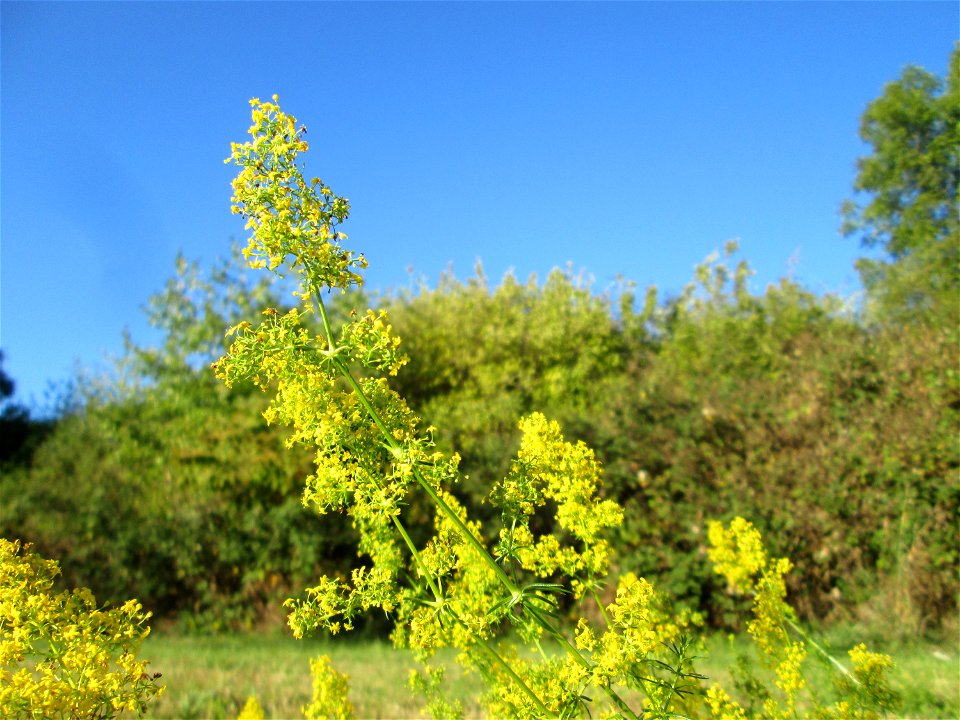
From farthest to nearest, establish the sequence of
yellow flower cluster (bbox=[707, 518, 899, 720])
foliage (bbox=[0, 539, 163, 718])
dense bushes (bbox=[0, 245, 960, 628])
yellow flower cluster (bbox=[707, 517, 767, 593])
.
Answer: dense bushes (bbox=[0, 245, 960, 628]) → yellow flower cluster (bbox=[707, 517, 767, 593]) → yellow flower cluster (bbox=[707, 518, 899, 720]) → foliage (bbox=[0, 539, 163, 718])

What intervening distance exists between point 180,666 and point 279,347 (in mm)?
7447

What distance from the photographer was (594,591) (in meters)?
3.00

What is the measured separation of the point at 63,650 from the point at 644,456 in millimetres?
10836

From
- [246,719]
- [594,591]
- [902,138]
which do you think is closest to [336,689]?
[246,719]

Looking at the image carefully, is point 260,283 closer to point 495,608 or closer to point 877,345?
point 877,345

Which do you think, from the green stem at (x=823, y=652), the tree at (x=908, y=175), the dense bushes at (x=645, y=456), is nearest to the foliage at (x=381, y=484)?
the green stem at (x=823, y=652)

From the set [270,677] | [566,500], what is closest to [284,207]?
[566,500]

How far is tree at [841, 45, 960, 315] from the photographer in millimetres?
20422

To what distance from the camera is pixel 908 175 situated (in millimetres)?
21812

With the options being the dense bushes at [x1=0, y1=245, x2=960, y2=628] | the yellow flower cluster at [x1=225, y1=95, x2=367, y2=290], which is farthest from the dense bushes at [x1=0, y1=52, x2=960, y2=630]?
the yellow flower cluster at [x1=225, y1=95, x2=367, y2=290]

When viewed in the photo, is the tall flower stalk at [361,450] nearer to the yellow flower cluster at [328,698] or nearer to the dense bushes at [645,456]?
the yellow flower cluster at [328,698]

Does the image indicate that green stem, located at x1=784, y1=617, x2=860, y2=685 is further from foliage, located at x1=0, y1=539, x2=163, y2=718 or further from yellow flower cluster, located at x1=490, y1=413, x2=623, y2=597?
foliage, located at x1=0, y1=539, x2=163, y2=718

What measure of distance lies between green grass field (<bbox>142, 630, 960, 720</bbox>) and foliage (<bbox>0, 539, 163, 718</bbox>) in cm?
Result: 349

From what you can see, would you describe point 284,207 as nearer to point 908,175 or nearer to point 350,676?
point 350,676
